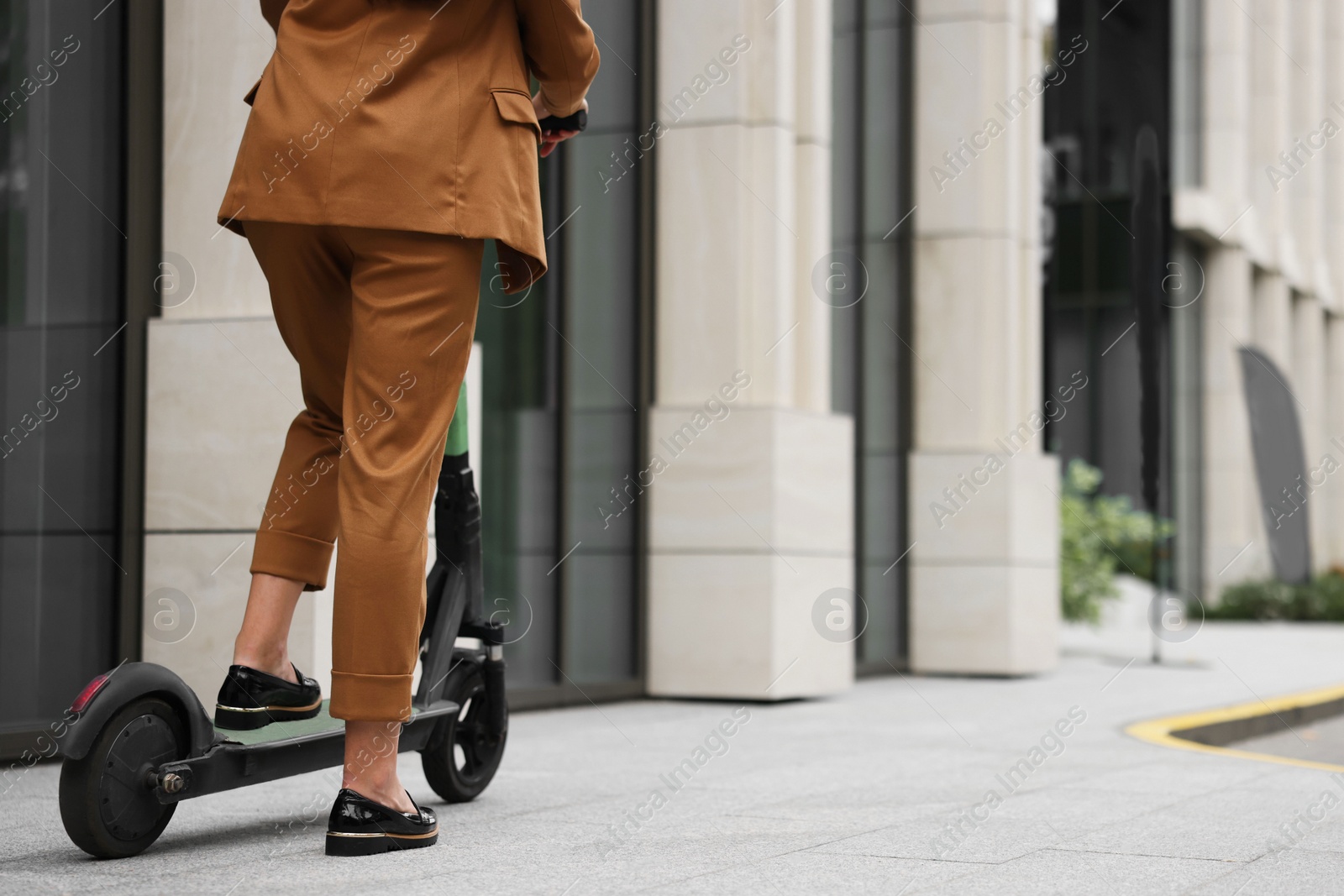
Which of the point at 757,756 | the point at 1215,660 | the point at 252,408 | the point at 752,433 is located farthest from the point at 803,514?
the point at 1215,660

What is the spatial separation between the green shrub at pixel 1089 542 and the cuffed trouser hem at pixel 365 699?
427 inches

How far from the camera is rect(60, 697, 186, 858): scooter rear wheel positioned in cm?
310

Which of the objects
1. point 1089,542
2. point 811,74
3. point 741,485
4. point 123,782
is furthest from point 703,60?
point 1089,542

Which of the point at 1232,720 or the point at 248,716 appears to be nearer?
the point at 248,716

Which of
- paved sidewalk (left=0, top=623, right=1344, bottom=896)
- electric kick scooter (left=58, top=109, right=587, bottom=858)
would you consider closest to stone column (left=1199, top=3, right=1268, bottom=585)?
paved sidewalk (left=0, top=623, right=1344, bottom=896)

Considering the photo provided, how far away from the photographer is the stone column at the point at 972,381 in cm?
1063

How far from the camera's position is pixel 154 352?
5.61m

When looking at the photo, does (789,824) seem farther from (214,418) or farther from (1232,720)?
(1232,720)

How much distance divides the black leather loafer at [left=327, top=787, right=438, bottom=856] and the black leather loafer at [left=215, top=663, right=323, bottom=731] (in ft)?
0.99

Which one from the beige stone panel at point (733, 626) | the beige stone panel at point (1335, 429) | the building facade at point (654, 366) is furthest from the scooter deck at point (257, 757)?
the beige stone panel at point (1335, 429)

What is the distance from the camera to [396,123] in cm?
323

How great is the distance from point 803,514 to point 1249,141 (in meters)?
A: 23.9

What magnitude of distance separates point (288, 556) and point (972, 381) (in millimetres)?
7841

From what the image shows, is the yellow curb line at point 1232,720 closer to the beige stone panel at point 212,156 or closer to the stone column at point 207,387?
the stone column at point 207,387
